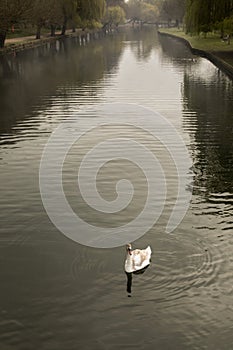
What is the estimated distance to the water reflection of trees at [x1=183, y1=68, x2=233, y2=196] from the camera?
777 inches

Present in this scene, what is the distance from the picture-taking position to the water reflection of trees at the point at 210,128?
19.7 metres

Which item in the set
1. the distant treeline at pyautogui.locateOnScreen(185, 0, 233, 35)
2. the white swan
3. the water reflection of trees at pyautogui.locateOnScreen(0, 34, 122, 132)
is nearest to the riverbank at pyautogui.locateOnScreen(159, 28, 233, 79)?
the distant treeline at pyautogui.locateOnScreen(185, 0, 233, 35)

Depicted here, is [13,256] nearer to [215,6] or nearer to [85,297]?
[85,297]

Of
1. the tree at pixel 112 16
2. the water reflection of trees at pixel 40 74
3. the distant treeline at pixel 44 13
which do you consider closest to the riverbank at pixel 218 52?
the water reflection of trees at pixel 40 74

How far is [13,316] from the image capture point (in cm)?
1127

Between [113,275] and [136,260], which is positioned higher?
[136,260]

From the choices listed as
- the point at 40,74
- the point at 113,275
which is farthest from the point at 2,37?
the point at 113,275

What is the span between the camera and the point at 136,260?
41.1 ft

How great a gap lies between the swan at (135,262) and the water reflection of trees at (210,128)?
6.23 metres

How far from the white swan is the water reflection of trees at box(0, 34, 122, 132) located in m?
17.2

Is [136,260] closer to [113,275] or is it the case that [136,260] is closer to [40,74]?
[113,275]

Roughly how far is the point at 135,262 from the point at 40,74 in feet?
139

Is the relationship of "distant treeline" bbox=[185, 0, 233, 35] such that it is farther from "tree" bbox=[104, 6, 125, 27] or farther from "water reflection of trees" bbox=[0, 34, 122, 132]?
"tree" bbox=[104, 6, 125, 27]

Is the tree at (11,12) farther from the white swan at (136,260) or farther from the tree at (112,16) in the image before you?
the tree at (112,16)
